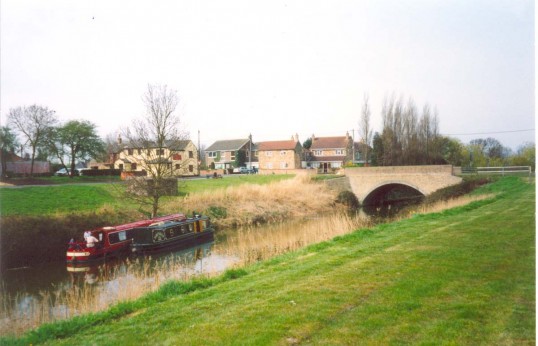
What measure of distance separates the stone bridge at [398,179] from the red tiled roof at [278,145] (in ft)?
80.2

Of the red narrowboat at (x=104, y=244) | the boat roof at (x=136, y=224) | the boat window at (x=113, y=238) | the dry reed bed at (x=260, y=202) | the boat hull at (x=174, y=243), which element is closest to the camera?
the red narrowboat at (x=104, y=244)

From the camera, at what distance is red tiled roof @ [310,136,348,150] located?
68.9 metres

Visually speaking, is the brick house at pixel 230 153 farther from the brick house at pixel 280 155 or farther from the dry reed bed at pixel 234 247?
the dry reed bed at pixel 234 247

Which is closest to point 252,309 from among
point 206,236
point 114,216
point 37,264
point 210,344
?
point 210,344

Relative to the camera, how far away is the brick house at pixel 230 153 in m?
70.2

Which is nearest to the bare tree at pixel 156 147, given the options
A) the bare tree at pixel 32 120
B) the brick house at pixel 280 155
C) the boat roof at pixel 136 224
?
the boat roof at pixel 136 224

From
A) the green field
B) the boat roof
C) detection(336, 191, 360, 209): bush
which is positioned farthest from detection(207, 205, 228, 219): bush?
detection(336, 191, 360, 209): bush

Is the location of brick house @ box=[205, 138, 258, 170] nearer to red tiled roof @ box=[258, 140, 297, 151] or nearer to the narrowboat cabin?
red tiled roof @ box=[258, 140, 297, 151]

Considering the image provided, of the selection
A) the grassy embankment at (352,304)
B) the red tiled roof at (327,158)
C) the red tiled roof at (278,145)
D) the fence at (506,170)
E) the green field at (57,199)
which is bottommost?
the grassy embankment at (352,304)

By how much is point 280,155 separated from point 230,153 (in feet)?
32.4

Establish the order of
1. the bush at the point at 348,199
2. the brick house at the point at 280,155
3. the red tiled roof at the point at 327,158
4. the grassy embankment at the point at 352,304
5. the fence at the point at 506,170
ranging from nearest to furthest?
the grassy embankment at the point at 352,304
the fence at the point at 506,170
the bush at the point at 348,199
the brick house at the point at 280,155
the red tiled roof at the point at 327,158

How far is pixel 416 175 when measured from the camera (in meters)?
36.4

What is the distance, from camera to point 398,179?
37.3m

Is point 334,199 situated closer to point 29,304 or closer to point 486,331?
point 29,304
